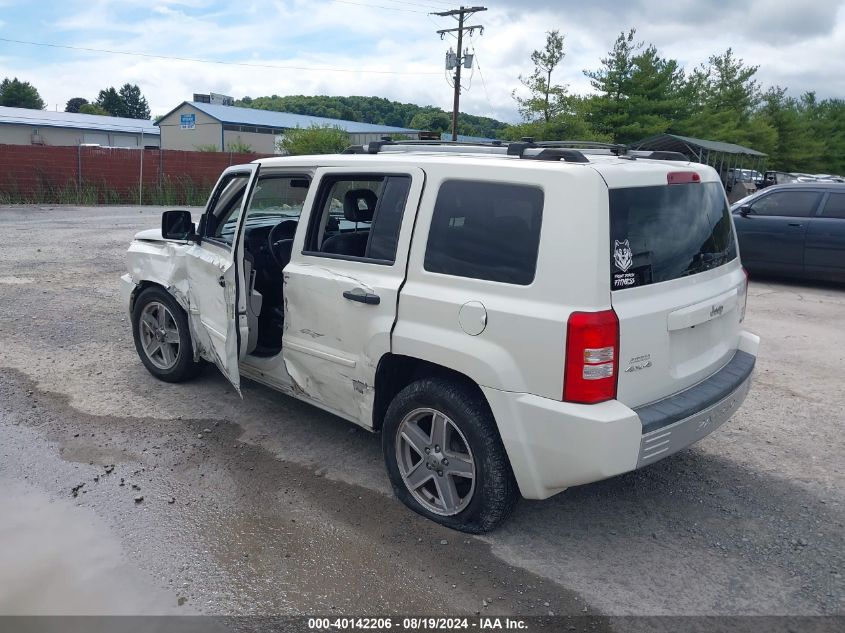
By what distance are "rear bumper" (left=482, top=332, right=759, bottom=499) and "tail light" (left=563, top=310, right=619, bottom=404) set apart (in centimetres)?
6

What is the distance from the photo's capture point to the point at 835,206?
10406 mm

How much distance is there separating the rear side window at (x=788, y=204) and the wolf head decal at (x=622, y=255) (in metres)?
8.88

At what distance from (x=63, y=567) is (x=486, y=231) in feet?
8.15

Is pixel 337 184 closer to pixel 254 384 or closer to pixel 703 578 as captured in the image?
pixel 254 384

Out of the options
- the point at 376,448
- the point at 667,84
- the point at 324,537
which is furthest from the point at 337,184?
the point at 667,84

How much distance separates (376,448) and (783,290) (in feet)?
27.0

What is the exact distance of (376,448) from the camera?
14.9ft

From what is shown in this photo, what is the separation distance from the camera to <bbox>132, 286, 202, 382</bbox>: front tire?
5297 mm

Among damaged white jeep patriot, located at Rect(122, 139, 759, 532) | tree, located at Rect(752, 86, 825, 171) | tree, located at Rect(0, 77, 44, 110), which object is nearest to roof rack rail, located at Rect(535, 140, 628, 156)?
damaged white jeep patriot, located at Rect(122, 139, 759, 532)

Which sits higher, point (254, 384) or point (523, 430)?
point (523, 430)

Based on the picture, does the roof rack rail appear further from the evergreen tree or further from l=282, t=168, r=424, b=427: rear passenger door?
the evergreen tree

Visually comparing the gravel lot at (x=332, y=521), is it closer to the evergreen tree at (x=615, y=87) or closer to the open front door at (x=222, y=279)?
the open front door at (x=222, y=279)

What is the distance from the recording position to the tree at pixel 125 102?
10975 centimetres

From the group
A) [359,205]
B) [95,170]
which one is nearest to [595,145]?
[359,205]
